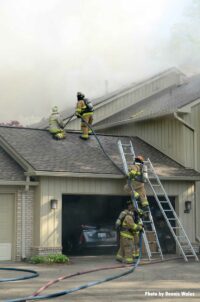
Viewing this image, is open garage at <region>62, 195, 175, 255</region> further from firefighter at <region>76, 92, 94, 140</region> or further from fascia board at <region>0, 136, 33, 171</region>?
fascia board at <region>0, 136, 33, 171</region>

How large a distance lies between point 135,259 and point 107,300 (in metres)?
5.52

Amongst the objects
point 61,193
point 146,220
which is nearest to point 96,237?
point 146,220

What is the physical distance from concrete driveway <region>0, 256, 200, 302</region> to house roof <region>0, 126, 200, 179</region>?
2.76 metres

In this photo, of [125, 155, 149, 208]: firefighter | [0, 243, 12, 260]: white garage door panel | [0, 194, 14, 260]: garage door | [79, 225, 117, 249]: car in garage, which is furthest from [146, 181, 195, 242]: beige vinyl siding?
[0, 243, 12, 260]: white garage door panel

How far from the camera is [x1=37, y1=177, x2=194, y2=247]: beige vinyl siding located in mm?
13750

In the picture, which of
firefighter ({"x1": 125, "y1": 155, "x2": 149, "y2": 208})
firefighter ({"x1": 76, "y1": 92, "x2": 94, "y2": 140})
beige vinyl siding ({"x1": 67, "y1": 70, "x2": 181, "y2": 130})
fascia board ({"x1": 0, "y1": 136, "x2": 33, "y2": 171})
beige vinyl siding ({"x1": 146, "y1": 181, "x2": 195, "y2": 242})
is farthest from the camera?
beige vinyl siding ({"x1": 67, "y1": 70, "x2": 181, "y2": 130})

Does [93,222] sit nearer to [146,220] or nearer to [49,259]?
[146,220]

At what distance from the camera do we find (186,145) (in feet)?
55.3

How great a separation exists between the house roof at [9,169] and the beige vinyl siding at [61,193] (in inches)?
27.6

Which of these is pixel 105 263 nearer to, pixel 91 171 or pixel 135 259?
pixel 135 259

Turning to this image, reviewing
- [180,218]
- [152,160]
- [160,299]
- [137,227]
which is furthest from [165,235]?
[160,299]

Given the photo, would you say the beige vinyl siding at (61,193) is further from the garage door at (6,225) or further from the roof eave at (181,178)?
the garage door at (6,225)

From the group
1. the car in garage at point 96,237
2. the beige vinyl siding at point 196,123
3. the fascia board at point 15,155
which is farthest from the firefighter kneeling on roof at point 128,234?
the beige vinyl siding at point 196,123

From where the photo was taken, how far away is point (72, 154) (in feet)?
50.8
